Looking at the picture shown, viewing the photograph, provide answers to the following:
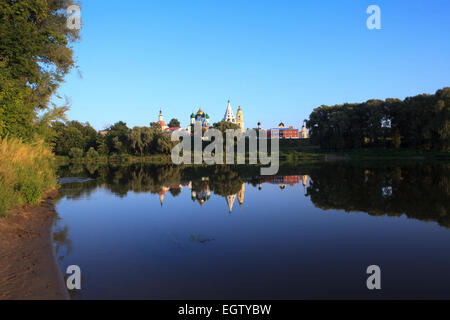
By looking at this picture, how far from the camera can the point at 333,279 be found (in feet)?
19.6

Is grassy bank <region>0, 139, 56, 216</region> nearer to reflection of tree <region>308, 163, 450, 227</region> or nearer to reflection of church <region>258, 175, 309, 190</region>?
reflection of tree <region>308, 163, 450, 227</region>

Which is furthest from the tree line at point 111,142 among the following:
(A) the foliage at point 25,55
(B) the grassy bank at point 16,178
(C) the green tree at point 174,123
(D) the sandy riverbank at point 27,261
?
(C) the green tree at point 174,123

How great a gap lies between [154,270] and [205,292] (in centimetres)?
156

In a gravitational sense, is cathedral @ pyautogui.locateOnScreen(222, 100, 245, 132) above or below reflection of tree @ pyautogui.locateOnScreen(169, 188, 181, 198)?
above

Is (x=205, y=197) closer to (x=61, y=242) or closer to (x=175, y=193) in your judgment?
(x=175, y=193)

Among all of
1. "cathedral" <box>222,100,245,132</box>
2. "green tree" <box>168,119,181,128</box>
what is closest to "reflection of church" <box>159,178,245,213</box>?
"cathedral" <box>222,100,245,132</box>

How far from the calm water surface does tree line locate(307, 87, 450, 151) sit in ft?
160

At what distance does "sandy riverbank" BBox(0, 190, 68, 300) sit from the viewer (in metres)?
5.11

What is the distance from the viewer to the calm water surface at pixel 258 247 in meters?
5.66

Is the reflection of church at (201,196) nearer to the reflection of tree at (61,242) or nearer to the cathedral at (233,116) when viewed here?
the reflection of tree at (61,242)

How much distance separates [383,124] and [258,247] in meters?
67.7

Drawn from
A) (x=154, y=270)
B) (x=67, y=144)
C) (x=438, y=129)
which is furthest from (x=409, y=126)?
(x=67, y=144)

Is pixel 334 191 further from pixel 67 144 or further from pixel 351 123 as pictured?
pixel 67 144

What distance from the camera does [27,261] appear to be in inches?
251
